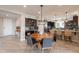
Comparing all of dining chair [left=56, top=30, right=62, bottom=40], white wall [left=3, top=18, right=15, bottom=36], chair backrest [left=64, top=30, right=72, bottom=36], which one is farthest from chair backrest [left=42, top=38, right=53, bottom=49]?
white wall [left=3, top=18, right=15, bottom=36]

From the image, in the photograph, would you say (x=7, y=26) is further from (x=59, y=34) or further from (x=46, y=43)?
(x=46, y=43)

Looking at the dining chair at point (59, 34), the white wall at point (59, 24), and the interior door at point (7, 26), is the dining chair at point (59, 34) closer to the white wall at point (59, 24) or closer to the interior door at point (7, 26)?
the white wall at point (59, 24)

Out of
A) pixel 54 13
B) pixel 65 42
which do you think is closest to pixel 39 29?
pixel 54 13

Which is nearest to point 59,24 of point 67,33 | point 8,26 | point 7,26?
point 67,33

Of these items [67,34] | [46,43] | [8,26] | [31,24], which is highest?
[31,24]

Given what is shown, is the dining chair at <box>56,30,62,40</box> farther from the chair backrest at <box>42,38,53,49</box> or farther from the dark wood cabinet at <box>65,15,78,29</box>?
the chair backrest at <box>42,38,53,49</box>

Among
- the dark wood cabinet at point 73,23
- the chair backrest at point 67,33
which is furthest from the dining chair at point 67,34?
the dark wood cabinet at point 73,23

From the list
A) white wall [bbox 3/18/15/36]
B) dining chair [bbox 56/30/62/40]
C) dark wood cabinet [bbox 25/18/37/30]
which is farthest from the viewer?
white wall [bbox 3/18/15/36]

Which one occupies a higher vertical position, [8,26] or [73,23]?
[73,23]

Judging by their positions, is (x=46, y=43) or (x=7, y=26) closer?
(x=46, y=43)

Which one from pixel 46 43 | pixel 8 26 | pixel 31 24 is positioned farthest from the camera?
pixel 8 26

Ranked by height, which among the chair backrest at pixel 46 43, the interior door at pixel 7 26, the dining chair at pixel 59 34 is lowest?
the chair backrest at pixel 46 43

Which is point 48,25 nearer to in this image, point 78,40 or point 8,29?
point 78,40

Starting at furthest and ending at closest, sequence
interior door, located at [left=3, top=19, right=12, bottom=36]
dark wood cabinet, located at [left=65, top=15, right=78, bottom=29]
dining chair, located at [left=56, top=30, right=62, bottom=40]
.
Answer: interior door, located at [left=3, top=19, right=12, bottom=36] → dark wood cabinet, located at [left=65, top=15, right=78, bottom=29] → dining chair, located at [left=56, top=30, right=62, bottom=40]
